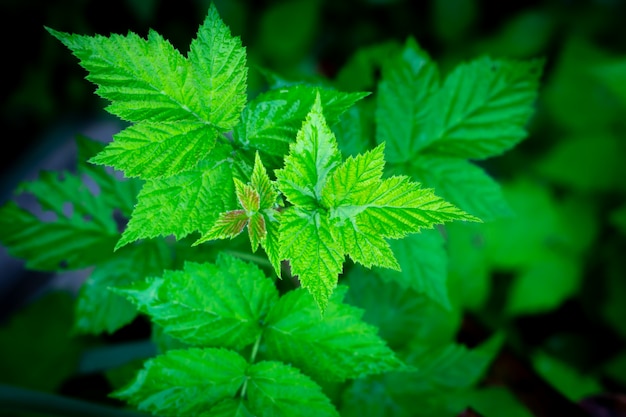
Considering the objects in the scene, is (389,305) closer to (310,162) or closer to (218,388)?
(218,388)

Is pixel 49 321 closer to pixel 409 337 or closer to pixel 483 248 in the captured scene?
pixel 409 337

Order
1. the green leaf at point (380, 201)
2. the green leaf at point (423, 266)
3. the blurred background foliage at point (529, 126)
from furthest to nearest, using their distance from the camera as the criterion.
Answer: the blurred background foliage at point (529, 126)
the green leaf at point (423, 266)
the green leaf at point (380, 201)

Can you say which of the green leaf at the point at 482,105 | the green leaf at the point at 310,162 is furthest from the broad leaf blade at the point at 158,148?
the green leaf at the point at 482,105

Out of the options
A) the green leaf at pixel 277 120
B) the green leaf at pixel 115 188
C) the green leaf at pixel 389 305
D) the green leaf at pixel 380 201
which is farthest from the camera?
the green leaf at pixel 389 305

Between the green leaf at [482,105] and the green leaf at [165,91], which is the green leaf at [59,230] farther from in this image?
the green leaf at [482,105]

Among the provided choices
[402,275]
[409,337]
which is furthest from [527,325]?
[402,275]

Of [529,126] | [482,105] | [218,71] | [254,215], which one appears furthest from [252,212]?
[529,126]
